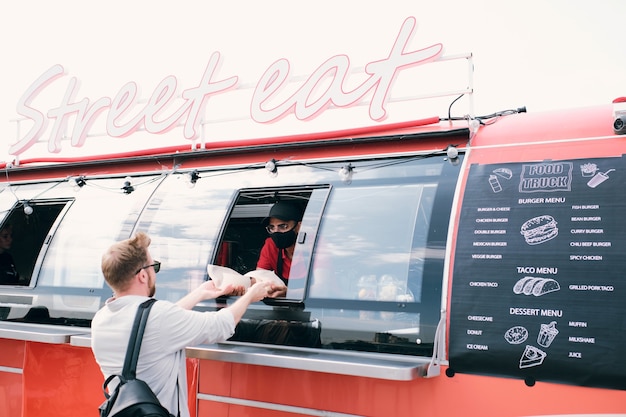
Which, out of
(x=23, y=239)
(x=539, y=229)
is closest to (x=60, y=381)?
(x=23, y=239)

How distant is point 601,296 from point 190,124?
3280 millimetres

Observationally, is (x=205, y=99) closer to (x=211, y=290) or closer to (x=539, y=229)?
(x=211, y=290)

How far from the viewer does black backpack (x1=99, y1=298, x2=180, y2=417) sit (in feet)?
9.10

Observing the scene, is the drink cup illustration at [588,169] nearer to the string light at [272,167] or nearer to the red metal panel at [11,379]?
the string light at [272,167]

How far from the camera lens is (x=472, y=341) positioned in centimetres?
302

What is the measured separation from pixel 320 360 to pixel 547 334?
3.58 feet

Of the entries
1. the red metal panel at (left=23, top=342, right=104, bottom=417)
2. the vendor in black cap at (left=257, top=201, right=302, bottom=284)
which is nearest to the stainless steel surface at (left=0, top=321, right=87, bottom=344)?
the red metal panel at (left=23, top=342, right=104, bottom=417)

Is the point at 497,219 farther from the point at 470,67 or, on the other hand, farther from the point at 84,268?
the point at 84,268

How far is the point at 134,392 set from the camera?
2.81m

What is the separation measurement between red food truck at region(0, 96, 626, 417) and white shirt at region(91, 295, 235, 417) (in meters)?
0.44

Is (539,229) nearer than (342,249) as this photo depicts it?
Yes

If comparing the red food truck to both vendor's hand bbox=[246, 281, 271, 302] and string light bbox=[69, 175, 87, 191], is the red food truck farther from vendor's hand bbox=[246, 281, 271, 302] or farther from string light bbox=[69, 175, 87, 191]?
string light bbox=[69, 175, 87, 191]

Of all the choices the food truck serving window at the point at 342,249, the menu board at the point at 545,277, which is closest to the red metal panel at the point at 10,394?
the food truck serving window at the point at 342,249

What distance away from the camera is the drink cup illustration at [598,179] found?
10.1 feet
